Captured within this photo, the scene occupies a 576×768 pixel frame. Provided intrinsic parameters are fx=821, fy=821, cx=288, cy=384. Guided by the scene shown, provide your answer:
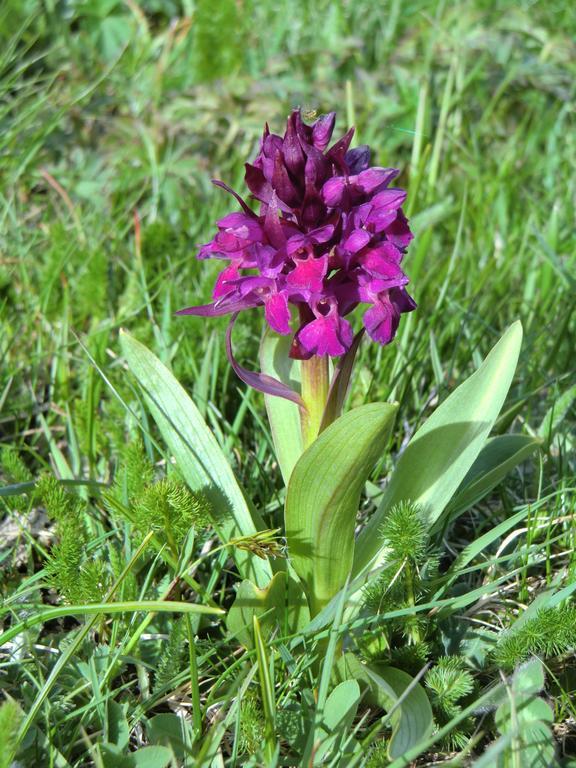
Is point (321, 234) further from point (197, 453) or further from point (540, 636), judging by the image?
point (540, 636)

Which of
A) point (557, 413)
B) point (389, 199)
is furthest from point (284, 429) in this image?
point (557, 413)

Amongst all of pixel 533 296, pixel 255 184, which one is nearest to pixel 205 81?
pixel 533 296

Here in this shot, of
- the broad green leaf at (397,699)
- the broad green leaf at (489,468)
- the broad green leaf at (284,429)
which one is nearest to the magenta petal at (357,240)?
the broad green leaf at (284,429)

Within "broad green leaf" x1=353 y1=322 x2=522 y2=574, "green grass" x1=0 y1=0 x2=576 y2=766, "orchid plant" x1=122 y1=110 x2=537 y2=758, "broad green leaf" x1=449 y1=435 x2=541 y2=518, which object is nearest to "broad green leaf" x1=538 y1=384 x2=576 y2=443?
"green grass" x1=0 y1=0 x2=576 y2=766

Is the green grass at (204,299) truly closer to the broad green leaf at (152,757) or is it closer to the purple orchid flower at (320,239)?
the broad green leaf at (152,757)

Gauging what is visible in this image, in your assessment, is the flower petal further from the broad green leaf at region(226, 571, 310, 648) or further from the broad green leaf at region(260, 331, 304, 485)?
the broad green leaf at region(226, 571, 310, 648)

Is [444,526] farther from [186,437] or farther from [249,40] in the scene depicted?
[249,40]
